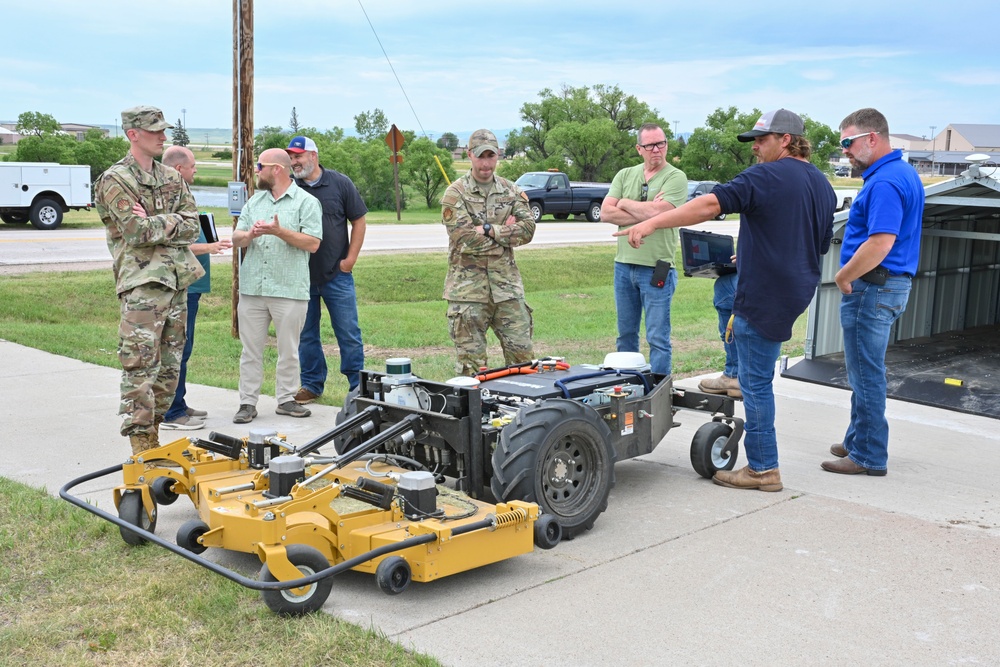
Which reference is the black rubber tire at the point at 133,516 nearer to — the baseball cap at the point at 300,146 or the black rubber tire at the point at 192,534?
the black rubber tire at the point at 192,534

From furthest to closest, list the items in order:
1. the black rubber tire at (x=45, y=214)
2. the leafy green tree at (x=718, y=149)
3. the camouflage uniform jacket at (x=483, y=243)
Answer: the leafy green tree at (x=718, y=149) < the black rubber tire at (x=45, y=214) < the camouflage uniform jacket at (x=483, y=243)

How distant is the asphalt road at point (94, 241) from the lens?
17.0 metres

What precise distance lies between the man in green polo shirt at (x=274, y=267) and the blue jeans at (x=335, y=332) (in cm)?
58

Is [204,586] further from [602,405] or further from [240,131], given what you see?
[240,131]

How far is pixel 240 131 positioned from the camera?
9695 millimetres

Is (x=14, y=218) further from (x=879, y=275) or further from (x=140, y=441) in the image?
(x=879, y=275)

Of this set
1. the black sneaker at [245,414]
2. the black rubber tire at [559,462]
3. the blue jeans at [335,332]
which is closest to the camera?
the black rubber tire at [559,462]

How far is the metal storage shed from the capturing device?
8.77 meters

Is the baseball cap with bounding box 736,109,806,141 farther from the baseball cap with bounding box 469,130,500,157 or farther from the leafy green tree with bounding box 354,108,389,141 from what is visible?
the leafy green tree with bounding box 354,108,389,141

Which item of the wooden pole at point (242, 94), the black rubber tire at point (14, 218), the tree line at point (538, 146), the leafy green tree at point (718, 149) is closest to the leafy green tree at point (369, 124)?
the tree line at point (538, 146)

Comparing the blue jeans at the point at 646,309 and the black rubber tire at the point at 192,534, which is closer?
the black rubber tire at the point at 192,534

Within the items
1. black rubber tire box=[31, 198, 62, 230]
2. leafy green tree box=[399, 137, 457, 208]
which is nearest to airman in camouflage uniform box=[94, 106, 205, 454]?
black rubber tire box=[31, 198, 62, 230]

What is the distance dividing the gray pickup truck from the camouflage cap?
2650 centimetres

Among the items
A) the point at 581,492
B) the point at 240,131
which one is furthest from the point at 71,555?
the point at 240,131
